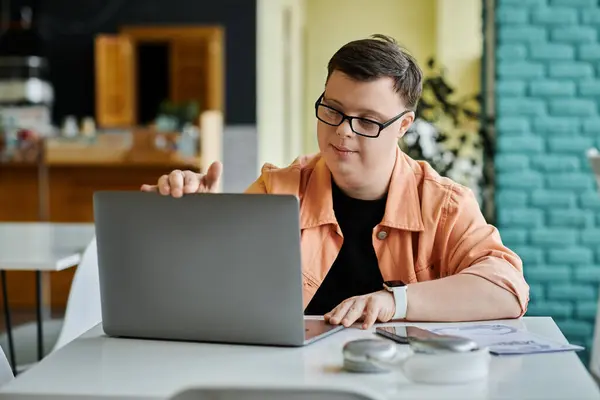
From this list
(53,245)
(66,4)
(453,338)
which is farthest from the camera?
(66,4)

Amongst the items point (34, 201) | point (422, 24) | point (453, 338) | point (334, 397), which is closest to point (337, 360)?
point (453, 338)

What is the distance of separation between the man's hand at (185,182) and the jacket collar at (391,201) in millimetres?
286

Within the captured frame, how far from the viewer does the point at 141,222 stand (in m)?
1.43

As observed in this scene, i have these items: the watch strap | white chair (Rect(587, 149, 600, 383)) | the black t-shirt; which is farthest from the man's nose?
white chair (Rect(587, 149, 600, 383))

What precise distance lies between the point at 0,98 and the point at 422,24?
609cm

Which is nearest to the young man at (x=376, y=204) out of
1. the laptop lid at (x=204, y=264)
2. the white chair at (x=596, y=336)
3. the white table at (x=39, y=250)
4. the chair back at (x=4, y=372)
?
the laptop lid at (x=204, y=264)

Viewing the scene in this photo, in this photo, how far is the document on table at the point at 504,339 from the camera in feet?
4.59

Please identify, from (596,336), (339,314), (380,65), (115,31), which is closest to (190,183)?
(339,314)

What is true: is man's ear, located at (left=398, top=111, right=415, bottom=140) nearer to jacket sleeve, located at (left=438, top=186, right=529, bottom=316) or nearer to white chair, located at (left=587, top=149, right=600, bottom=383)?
jacket sleeve, located at (left=438, top=186, right=529, bottom=316)

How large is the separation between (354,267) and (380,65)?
418mm

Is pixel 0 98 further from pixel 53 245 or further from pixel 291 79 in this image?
pixel 53 245

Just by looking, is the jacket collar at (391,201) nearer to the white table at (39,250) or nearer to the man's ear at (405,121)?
the man's ear at (405,121)

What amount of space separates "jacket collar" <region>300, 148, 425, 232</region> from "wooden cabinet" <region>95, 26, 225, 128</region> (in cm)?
786

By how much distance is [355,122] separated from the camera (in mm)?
1785
